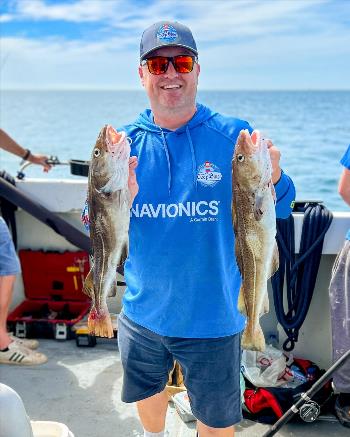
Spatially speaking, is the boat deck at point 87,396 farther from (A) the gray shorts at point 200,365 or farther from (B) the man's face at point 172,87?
(B) the man's face at point 172,87

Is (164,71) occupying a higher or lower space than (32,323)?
higher

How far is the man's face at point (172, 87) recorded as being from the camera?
234 cm

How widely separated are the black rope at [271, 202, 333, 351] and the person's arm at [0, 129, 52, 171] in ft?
8.22

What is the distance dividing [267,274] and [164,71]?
98 centimetres

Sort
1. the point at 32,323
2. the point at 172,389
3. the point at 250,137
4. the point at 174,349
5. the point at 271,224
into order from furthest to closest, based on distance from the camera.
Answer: the point at 32,323 → the point at 172,389 → the point at 174,349 → the point at 271,224 → the point at 250,137

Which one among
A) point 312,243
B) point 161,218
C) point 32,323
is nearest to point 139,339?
point 161,218

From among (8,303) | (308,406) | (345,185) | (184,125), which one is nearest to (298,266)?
(345,185)

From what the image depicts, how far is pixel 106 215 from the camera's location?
2242mm

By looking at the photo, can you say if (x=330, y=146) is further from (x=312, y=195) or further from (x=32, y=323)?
(x=32, y=323)

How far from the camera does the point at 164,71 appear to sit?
2352mm

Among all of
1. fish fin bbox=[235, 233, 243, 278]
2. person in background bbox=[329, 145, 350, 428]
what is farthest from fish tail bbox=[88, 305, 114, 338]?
person in background bbox=[329, 145, 350, 428]

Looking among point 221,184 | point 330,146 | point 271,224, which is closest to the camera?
point 271,224

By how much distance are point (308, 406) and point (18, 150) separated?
331cm

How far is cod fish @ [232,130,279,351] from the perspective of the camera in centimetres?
203
